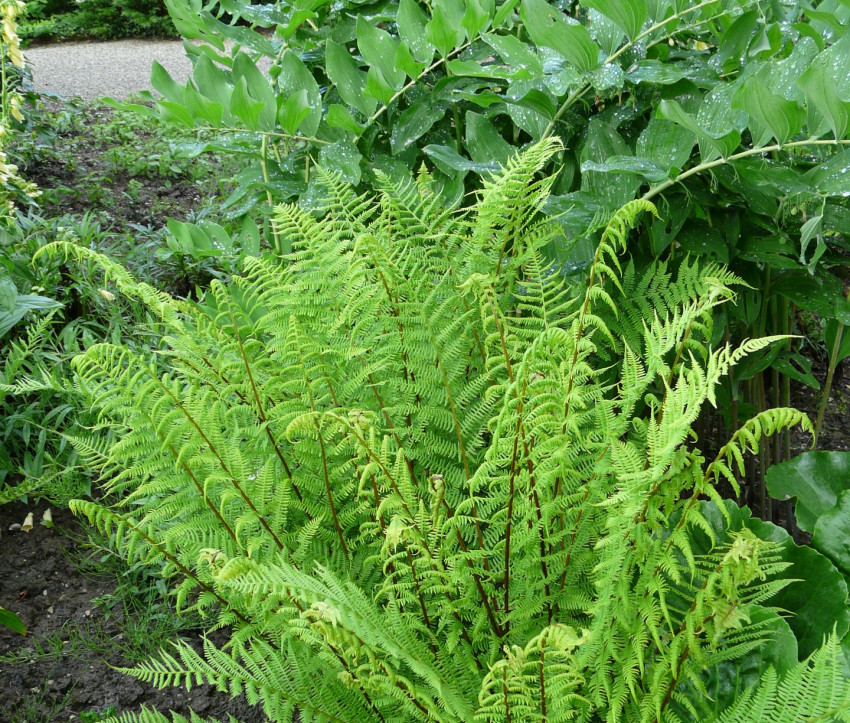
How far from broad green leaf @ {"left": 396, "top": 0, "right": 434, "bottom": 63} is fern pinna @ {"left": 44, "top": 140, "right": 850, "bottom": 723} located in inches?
13.6

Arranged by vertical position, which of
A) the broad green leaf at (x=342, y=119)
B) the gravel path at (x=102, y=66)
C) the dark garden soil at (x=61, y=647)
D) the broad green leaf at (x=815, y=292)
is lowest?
the dark garden soil at (x=61, y=647)

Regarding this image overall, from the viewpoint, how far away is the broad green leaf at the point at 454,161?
124cm

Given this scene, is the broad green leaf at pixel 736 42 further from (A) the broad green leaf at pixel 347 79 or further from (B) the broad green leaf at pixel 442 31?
(A) the broad green leaf at pixel 347 79

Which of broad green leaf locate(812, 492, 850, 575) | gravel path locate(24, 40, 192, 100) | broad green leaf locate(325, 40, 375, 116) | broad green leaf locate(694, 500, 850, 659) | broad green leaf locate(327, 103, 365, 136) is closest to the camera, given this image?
broad green leaf locate(694, 500, 850, 659)

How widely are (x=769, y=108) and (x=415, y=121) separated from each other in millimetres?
628

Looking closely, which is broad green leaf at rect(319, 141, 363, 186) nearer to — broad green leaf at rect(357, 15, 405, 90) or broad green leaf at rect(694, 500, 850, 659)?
broad green leaf at rect(357, 15, 405, 90)

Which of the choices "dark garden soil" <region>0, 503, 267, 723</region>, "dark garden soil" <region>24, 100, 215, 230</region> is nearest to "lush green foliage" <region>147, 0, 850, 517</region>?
"dark garden soil" <region>0, 503, 267, 723</region>

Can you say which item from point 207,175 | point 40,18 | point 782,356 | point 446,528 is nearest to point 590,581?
point 446,528

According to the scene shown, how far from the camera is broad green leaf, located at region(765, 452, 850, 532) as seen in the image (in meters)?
1.30

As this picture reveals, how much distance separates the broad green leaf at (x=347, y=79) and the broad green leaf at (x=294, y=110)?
0.13m

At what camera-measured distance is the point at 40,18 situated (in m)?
8.17

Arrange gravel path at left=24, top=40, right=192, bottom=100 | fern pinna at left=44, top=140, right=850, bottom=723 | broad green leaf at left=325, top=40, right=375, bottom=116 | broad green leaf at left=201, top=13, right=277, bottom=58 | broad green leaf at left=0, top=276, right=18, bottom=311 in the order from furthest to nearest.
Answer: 1. gravel path at left=24, top=40, right=192, bottom=100
2. broad green leaf at left=0, top=276, right=18, bottom=311
3. broad green leaf at left=201, top=13, right=277, bottom=58
4. broad green leaf at left=325, top=40, right=375, bottom=116
5. fern pinna at left=44, top=140, right=850, bottom=723

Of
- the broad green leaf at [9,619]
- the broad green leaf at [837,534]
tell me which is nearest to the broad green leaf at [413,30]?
the broad green leaf at [837,534]

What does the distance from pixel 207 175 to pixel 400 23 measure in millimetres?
2552
